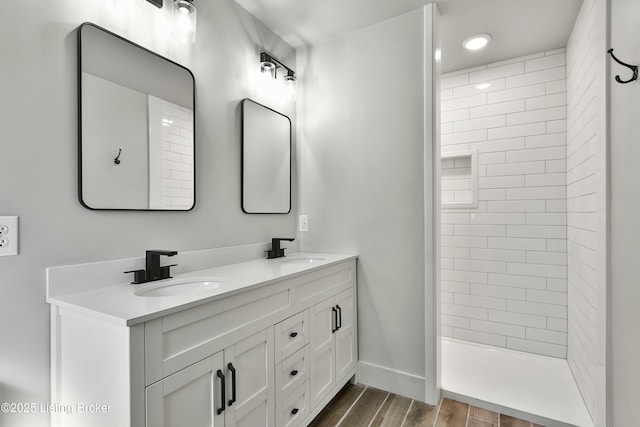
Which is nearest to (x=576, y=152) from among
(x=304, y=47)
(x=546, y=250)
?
(x=546, y=250)

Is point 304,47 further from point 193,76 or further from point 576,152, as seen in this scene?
point 576,152

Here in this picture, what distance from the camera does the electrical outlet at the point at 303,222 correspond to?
251 cm

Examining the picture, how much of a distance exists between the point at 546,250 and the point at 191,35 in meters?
2.91

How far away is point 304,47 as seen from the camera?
2.53 m

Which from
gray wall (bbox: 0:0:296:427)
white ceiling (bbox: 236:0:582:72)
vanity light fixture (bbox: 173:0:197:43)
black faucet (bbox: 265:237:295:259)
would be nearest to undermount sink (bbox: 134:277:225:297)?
gray wall (bbox: 0:0:296:427)

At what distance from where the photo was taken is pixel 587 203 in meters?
1.90

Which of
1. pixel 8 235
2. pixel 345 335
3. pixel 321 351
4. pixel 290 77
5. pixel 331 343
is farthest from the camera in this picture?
pixel 290 77

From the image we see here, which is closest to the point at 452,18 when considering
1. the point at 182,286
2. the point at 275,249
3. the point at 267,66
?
the point at 267,66

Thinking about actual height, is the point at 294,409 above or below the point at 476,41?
below

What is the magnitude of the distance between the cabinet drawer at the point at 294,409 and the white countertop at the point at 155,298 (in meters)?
0.60

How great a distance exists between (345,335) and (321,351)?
0.32 m

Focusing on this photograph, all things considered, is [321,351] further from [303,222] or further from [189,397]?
[303,222]

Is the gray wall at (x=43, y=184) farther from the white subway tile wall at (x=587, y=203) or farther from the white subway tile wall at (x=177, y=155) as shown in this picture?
the white subway tile wall at (x=587, y=203)

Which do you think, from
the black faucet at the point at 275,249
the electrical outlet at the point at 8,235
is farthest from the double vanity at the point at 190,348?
the black faucet at the point at 275,249
